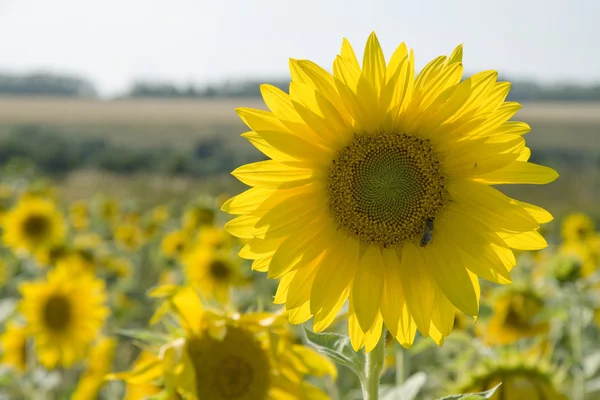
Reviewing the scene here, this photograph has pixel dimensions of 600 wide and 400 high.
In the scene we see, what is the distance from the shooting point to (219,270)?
13.7 ft

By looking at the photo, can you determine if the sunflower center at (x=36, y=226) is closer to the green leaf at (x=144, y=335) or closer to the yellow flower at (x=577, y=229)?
the green leaf at (x=144, y=335)

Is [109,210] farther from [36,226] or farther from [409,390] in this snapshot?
[409,390]

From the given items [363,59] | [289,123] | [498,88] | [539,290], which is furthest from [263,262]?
[539,290]

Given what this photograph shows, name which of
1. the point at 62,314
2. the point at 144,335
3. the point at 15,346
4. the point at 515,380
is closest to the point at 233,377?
the point at 144,335

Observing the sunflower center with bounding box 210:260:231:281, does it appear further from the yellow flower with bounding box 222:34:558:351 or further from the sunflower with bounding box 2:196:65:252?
the yellow flower with bounding box 222:34:558:351

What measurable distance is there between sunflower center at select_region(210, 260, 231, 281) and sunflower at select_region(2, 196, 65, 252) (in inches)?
63.1

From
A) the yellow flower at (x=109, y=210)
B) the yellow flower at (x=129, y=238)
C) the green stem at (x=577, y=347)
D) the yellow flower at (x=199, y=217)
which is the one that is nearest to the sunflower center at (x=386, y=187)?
the green stem at (x=577, y=347)

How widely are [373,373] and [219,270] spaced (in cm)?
303

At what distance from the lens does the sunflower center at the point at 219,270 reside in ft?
13.6

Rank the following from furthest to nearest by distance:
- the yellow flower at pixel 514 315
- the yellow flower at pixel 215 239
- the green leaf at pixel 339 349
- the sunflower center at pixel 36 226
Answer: the sunflower center at pixel 36 226, the yellow flower at pixel 215 239, the yellow flower at pixel 514 315, the green leaf at pixel 339 349

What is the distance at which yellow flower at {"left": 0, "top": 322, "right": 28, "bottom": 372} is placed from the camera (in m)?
3.68

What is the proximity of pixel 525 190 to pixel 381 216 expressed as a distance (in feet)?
38.2

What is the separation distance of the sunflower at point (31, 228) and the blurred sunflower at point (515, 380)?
411 centimetres

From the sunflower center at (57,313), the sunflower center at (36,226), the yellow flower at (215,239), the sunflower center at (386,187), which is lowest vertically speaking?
the sunflower center at (36,226)
